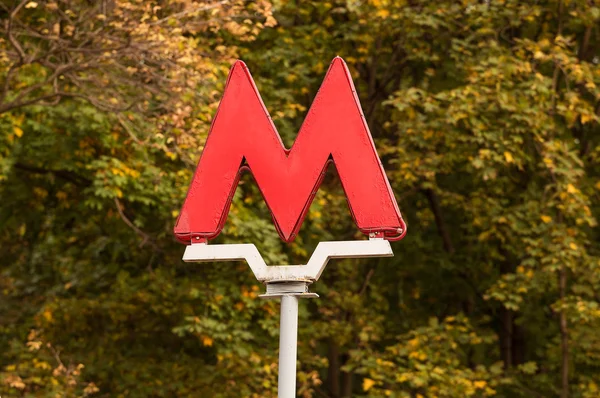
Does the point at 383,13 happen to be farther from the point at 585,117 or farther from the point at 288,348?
the point at 288,348

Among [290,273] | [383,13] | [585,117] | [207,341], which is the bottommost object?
[290,273]

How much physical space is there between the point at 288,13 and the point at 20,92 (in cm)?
440

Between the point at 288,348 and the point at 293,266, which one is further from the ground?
the point at 293,266

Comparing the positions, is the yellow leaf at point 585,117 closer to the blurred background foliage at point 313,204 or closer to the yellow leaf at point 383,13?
the blurred background foliage at point 313,204

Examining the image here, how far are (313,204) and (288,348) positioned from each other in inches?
376

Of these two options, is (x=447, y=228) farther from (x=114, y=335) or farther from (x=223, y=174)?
(x=223, y=174)

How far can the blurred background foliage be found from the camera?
38.2 feet

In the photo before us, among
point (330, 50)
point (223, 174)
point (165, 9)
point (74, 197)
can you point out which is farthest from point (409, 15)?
point (223, 174)

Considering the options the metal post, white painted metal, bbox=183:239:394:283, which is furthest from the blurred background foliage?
the metal post

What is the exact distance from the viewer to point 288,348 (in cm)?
353

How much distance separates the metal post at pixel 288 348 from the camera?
11.4ft

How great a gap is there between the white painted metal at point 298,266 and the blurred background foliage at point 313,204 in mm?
→ 7156

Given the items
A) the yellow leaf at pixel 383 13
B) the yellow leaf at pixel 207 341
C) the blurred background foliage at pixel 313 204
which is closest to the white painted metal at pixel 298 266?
the blurred background foliage at pixel 313 204

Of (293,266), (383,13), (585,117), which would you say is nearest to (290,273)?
(293,266)
